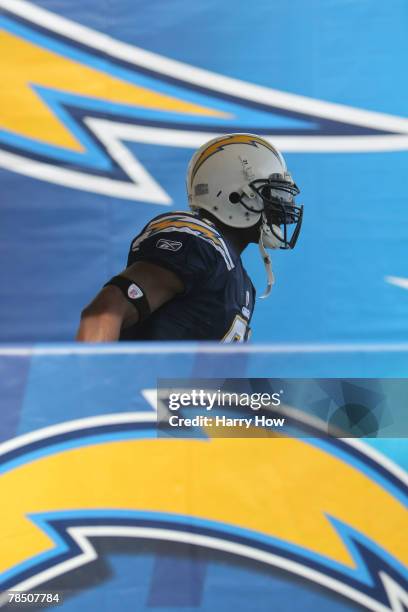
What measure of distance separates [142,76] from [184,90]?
0.48ft

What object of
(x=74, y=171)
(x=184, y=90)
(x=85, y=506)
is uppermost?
(x=184, y=90)

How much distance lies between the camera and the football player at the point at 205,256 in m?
1.56

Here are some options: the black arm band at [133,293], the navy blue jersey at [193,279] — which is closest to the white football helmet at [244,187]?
the navy blue jersey at [193,279]

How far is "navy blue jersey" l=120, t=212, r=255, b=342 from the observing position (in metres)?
1.68

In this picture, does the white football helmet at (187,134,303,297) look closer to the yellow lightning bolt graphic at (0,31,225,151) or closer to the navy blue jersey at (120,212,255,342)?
the navy blue jersey at (120,212,255,342)

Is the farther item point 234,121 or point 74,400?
point 234,121

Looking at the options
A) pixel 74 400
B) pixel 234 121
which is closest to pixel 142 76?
pixel 234 121

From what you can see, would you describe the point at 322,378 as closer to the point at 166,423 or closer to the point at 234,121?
the point at 166,423

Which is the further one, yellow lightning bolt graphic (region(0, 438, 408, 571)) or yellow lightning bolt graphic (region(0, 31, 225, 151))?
yellow lightning bolt graphic (region(0, 31, 225, 151))

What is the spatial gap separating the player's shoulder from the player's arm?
64 mm

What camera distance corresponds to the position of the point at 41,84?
119 inches

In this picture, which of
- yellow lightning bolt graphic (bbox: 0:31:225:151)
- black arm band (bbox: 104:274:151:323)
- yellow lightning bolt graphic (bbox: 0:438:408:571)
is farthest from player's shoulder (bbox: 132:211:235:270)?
yellow lightning bolt graphic (bbox: 0:31:225:151)

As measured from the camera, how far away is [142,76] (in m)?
3.05

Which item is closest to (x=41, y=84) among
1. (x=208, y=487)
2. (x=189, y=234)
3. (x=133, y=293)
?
(x=189, y=234)
